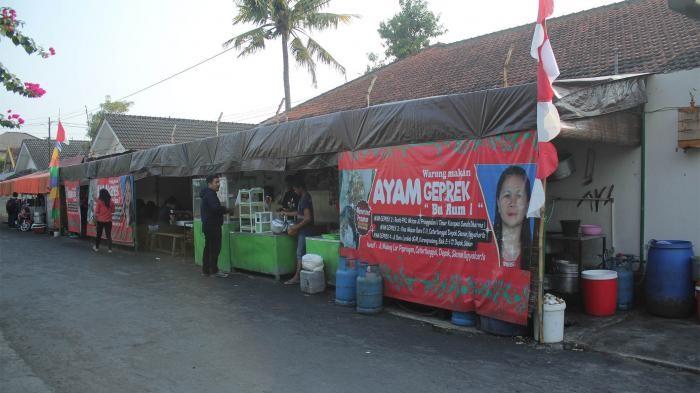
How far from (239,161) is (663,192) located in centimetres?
723

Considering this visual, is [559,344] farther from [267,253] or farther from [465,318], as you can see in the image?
[267,253]

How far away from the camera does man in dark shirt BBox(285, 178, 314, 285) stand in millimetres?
8781

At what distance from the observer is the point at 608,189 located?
7.43m

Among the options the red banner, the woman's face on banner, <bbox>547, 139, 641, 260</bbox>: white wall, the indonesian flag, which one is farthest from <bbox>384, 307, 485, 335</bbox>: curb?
the red banner

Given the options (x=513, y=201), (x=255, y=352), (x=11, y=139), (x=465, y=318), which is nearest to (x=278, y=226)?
(x=255, y=352)

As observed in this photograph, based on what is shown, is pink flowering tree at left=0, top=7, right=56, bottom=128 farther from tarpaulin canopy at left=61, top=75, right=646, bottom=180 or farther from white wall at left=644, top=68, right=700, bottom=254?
white wall at left=644, top=68, right=700, bottom=254

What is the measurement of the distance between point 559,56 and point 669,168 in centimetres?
444

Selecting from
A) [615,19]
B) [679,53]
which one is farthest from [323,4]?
[679,53]

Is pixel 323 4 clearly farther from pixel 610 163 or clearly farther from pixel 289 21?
pixel 610 163

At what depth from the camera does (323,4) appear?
76.6ft

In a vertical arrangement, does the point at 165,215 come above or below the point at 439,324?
above

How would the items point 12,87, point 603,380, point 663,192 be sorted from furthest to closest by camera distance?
point 663,192 → point 12,87 → point 603,380

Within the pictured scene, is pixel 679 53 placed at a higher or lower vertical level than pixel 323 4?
lower

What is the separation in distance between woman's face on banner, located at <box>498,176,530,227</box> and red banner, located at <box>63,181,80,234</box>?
16692 millimetres
